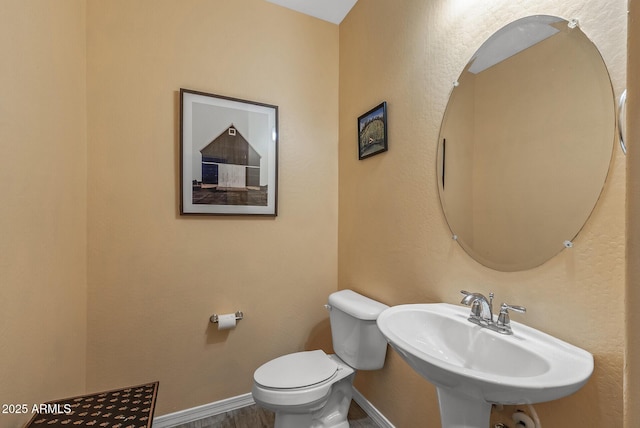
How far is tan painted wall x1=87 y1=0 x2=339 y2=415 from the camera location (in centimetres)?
148

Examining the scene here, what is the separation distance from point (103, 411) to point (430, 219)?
1.52 m

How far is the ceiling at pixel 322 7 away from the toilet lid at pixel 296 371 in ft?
7.21

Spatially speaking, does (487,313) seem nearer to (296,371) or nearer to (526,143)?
(526,143)

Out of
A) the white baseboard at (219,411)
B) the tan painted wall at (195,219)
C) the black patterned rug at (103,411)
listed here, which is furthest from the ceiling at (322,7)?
the white baseboard at (219,411)

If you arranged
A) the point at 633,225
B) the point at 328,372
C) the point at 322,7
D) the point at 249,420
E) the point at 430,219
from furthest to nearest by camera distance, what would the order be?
the point at 322,7 < the point at 249,420 < the point at 328,372 < the point at 430,219 < the point at 633,225

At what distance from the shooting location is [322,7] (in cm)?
187

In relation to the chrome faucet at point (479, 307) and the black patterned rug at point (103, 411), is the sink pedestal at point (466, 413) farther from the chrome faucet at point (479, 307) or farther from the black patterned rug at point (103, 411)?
the black patterned rug at point (103, 411)

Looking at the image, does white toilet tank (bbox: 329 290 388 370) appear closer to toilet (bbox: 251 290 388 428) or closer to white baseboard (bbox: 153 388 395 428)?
toilet (bbox: 251 290 388 428)

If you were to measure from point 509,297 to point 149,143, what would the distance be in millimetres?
1841

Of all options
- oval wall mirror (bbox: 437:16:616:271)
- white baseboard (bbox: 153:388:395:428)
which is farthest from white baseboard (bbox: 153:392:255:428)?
oval wall mirror (bbox: 437:16:616:271)

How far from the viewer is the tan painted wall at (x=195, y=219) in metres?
1.48

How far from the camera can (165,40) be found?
5.18 feet

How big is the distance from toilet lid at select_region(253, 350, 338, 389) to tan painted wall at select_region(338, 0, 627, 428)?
1.24 ft

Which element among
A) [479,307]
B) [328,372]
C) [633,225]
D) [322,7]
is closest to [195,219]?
[328,372]
